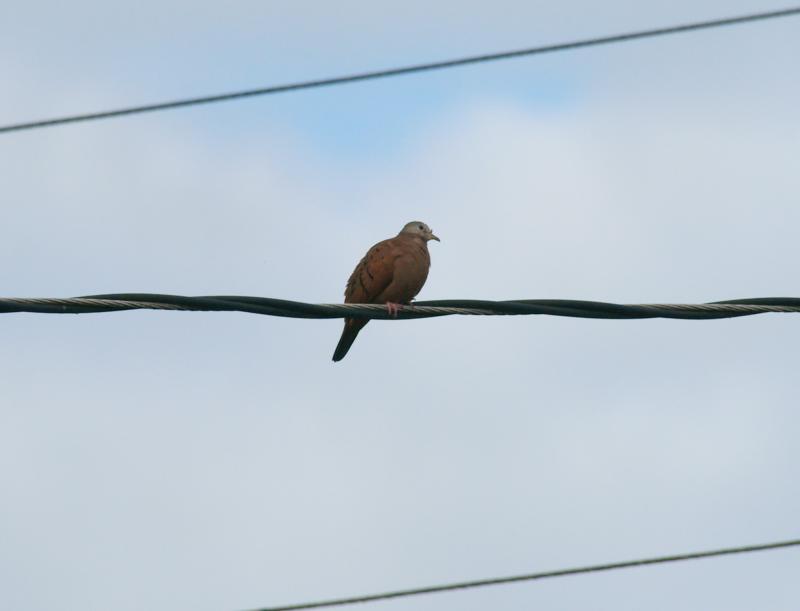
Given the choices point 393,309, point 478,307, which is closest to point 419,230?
point 393,309

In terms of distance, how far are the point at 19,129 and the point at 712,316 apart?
3409 mm

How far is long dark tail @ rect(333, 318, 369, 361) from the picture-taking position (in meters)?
10.2

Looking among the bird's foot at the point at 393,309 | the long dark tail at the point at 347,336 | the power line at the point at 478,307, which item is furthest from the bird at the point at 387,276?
the power line at the point at 478,307

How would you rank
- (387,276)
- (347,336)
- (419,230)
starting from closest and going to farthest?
(387,276)
(347,336)
(419,230)

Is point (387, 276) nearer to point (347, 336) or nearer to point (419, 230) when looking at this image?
point (347, 336)

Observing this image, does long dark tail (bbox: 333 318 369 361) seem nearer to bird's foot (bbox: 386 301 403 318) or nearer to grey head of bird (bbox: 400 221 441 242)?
grey head of bird (bbox: 400 221 441 242)

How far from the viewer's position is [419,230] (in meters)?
11.1

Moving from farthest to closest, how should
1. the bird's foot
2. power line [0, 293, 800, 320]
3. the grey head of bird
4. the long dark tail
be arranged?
1. the grey head of bird
2. the long dark tail
3. the bird's foot
4. power line [0, 293, 800, 320]

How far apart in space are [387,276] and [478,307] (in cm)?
358

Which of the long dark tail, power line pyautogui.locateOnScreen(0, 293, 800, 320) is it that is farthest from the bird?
power line pyautogui.locateOnScreen(0, 293, 800, 320)

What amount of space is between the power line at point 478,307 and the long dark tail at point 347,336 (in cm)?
345

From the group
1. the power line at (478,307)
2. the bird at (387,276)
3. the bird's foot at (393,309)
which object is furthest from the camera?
the bird at (387,276)

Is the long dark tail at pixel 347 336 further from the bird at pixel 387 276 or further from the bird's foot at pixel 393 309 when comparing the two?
the bird's foot at pixel 393 309

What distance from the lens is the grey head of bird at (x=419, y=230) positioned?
434 inches
